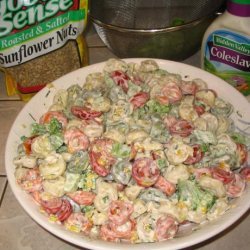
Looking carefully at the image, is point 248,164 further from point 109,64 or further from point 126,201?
point 109,64

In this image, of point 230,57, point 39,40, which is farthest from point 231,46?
point 39,40

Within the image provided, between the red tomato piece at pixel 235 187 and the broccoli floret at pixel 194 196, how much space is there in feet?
0.10

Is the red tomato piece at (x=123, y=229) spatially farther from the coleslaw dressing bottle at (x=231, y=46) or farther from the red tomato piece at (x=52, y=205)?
the coleslaw dressing bottle at (x=231, y=46)

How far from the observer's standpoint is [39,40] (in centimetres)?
89

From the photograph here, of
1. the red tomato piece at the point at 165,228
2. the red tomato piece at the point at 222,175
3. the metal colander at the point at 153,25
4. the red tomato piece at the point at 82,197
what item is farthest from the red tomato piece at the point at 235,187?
the metal colander at the point at 153,25

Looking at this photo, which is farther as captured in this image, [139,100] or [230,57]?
[230,57]

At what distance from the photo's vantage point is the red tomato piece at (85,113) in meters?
0.72

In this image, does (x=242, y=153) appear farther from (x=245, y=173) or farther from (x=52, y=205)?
(x=52, y=205)

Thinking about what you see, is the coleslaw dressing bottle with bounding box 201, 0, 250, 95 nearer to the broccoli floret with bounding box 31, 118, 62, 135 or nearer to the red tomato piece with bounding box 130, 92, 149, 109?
the red tomato piece with bounding box 130, 92, 149, 109

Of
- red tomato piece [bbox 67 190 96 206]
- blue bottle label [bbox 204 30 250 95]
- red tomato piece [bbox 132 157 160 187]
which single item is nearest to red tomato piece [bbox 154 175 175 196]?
red tomato piece [bbox 132 157 160 187]

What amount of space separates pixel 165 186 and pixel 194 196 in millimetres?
49

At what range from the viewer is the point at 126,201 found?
605 millimetres

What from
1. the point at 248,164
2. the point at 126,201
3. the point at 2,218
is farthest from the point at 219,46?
the point at 2,218

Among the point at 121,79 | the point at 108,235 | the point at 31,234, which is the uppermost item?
the point at 121,79
